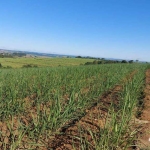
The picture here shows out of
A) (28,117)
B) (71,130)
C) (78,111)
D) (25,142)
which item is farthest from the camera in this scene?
(78,111)

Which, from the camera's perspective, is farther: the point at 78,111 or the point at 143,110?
the point at 143,110

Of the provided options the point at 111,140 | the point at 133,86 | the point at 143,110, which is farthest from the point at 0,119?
the point at 133,86

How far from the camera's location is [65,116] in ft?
15.0

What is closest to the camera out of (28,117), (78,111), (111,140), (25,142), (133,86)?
(111,140)

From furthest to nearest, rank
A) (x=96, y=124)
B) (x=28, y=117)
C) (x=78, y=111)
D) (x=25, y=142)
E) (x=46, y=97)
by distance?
(x=46, y=97), (x=78, y=111), (x=28, y=117), (x=96, y=124), (x=25, y=142)

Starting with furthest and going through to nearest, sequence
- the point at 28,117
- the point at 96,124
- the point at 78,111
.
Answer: the point at 78,111 → the point at 28,117 → the point at 96,124

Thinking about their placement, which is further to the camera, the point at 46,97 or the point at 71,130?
the point at 46,97

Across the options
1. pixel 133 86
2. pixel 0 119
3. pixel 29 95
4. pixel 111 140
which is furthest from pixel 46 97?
pixel 111 140

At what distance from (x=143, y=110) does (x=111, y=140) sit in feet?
11.2

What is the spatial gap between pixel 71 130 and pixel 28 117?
124cm

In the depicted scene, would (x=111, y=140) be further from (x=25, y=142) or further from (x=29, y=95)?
(x=29, y=95)

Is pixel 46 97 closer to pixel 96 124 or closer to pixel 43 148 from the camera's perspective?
pixel 96 124

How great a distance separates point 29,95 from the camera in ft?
25.8

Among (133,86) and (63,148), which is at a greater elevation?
(133,86)
